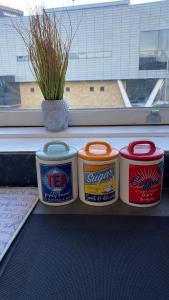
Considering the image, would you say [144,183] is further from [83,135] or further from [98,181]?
[83,135]

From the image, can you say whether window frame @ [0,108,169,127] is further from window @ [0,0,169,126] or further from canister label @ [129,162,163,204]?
canister label @ [129,162,163,204]

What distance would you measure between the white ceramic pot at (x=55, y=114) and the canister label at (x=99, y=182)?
0.38m

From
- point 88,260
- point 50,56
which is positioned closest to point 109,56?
point 50,56

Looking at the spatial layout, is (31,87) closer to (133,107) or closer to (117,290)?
(133,107)

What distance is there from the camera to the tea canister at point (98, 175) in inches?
25.9

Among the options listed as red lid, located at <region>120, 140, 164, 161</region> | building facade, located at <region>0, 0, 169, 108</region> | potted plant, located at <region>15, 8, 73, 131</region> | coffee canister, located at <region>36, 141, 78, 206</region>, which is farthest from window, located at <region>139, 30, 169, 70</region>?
coffee canister, located at <region>36, 141, 78, 206</region>

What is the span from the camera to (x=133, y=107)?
1.08 m

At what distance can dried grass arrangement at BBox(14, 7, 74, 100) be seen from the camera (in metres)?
0.90

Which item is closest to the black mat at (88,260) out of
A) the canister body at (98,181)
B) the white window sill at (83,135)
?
the canister body at (98,181)

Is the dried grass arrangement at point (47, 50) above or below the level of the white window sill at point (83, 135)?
above

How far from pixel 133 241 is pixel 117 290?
142 mm

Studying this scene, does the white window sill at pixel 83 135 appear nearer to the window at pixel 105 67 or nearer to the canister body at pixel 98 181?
the window at pixel 105 67

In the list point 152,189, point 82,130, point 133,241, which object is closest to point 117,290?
point 133,241

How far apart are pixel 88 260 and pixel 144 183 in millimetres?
259
